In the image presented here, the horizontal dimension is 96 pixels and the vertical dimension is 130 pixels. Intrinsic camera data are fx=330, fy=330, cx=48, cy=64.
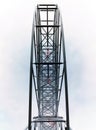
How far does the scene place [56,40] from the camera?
25750mm

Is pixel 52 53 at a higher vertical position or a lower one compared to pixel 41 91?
higher

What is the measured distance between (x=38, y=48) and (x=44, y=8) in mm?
3883

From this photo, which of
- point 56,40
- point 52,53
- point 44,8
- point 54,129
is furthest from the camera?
point 54,129

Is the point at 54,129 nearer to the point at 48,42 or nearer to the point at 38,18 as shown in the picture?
the point at 48,42

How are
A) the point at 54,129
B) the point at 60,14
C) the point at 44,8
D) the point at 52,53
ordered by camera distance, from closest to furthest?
the point at 60,14, the point at 44,8, the point at 52,53, the point at 54,129

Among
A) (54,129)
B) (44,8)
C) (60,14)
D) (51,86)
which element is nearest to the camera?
(60,14)

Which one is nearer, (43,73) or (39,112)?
(43,73)

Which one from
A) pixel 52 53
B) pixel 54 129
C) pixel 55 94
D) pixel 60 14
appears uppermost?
pixel 60 14

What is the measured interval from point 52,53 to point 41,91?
5250 millimetres

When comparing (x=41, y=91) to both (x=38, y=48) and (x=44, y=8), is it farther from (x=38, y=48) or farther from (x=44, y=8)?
(x=44, y=8)

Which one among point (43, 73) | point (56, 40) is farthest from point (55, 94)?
point (56, 40)

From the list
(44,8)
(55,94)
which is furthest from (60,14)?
(55,94)

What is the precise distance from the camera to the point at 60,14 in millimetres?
21922

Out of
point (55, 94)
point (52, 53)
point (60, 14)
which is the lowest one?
point (55, 94)
